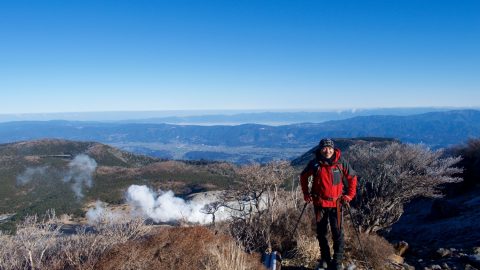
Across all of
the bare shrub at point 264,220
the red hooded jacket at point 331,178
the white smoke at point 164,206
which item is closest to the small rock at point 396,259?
the red hooded jacket at point 331,178

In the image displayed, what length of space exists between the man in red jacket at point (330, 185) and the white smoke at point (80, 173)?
67618 millimetres

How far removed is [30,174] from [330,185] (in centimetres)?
8464

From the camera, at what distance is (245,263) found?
534 centimetres

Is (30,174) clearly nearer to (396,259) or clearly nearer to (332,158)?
(396,259)

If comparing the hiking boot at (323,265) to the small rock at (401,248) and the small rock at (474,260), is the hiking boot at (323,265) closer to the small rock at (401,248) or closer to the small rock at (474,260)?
the small rock at (401,248)

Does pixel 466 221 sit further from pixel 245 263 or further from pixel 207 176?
pixel 207 176

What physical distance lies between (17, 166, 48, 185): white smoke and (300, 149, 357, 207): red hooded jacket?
80742 mm

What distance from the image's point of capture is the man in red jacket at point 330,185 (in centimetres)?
589

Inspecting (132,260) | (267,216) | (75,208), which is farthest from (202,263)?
(75,208)

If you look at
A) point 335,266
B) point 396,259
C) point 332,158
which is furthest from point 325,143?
point 396,259

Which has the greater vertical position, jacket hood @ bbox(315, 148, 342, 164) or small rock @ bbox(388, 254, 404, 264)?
jacket hood @ bbox(315, 148, 342, 164)

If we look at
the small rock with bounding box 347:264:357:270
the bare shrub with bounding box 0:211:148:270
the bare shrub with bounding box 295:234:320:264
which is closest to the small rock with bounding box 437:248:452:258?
the small rock with bounding box 347:264:357:270

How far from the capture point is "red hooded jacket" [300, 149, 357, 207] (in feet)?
19.3

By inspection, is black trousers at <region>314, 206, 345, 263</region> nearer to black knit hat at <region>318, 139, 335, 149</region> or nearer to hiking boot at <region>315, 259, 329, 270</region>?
hiking boot at <region>315, 259, 329, 270</region>
